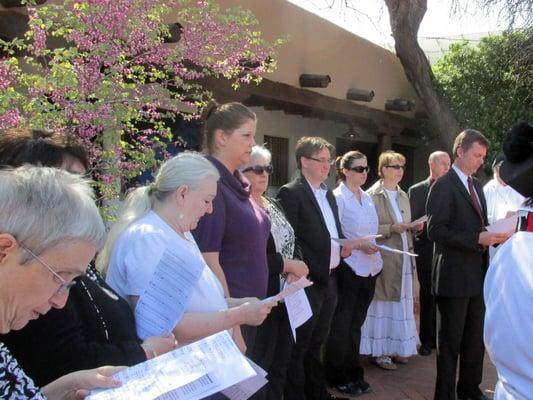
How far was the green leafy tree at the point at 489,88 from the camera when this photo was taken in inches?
496

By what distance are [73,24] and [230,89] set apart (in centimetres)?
439

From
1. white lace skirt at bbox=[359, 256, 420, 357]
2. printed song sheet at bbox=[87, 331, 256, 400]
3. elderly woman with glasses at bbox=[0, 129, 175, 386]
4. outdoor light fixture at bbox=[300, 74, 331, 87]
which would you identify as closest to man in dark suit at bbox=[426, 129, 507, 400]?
white lace skirt at bbox=[359, 256, 420, 357]

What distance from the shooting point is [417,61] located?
440 inches

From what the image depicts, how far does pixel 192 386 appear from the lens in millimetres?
1516

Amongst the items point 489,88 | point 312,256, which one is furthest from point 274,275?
point 489,88

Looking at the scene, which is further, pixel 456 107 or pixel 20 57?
pixel 456 107

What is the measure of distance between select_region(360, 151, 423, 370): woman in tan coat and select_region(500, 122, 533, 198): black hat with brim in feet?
10.6

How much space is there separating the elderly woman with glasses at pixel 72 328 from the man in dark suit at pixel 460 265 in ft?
8.60

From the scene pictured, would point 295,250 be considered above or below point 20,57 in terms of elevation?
below

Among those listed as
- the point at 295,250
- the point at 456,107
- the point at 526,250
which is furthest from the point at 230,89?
the point at 456,107

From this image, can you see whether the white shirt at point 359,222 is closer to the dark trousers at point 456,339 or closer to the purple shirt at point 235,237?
the dark trousers at point 456,339

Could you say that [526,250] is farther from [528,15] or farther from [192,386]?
[528,15]

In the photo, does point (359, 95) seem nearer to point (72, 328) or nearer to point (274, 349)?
point (274, 349)

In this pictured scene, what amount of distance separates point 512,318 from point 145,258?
124 cm
